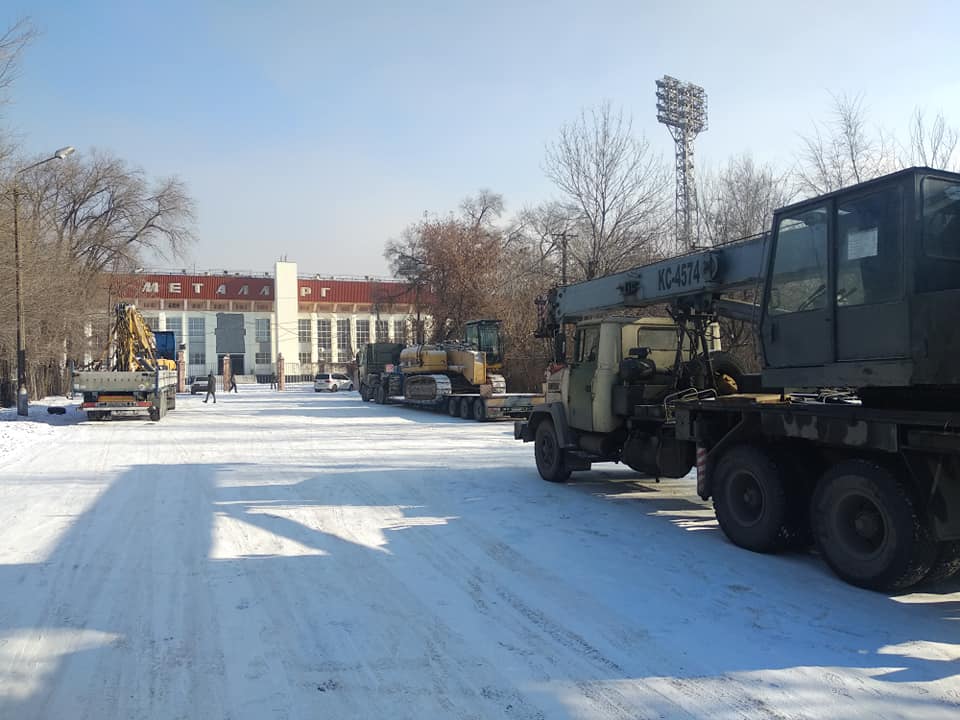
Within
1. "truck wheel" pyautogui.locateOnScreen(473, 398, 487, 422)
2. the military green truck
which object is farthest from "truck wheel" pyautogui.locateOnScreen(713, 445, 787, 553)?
the military green truck

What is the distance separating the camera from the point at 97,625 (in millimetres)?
5184

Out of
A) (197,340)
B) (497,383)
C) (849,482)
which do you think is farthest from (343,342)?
(849,482)

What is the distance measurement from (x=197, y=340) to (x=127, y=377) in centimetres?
5772

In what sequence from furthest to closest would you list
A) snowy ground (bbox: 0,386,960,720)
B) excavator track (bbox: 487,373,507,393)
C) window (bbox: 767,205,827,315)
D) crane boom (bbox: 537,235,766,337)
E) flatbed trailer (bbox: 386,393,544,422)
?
excavator track (bbox: 487,373,507,393), flatbed trailer (bbox: 386,393,544,422), crane boom (bbox: 537,235,766,337), window (bbox: 767,205,827,315), snowy ground (bbox: 0,386,960,720)

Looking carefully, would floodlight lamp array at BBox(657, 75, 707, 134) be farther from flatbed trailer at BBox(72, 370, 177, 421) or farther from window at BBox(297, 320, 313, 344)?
window at BBox(297, 320, 313, 344)

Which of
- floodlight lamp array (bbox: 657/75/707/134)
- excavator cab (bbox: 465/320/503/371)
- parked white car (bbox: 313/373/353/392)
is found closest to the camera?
excavator cab (bbox: 465/320/503/371)

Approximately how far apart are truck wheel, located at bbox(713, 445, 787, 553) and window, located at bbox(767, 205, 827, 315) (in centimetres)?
149

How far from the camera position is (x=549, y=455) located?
11172mm

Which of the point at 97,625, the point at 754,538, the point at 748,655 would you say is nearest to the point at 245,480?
the point at 97,625

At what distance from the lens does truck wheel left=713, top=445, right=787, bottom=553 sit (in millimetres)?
6762

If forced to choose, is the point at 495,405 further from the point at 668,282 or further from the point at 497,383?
the point at 668,282

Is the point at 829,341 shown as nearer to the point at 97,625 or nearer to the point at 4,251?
the point at 97,625

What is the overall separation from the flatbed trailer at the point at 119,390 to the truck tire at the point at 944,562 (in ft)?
74.1

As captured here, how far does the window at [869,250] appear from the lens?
220 inches
